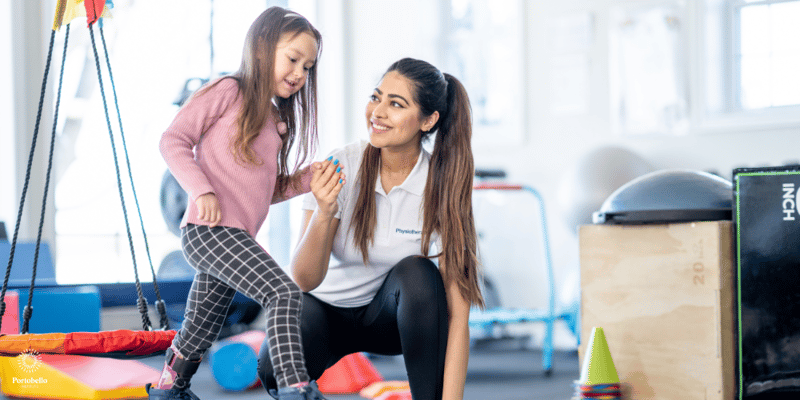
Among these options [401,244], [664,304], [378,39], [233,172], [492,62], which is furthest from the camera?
[378,39]

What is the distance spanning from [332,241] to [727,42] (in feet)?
10.3

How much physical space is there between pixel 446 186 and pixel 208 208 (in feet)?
2.00

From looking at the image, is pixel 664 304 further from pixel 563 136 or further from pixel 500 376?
pixel 563 136

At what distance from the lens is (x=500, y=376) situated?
3.27 m

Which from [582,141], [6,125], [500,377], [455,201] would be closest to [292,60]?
[455,201]

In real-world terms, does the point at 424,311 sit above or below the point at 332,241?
below

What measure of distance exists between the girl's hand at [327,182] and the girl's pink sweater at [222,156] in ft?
0.38

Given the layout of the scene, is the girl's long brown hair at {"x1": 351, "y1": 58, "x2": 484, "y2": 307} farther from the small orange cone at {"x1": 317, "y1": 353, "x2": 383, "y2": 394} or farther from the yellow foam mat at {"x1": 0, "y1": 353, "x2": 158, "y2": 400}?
the small orange cone at {"x1": 317, "y1": 353, "x2": 383, "y2": 394}

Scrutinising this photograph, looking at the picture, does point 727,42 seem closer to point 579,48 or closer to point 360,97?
point 579,48

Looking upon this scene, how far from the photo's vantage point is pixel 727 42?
13.5 ft

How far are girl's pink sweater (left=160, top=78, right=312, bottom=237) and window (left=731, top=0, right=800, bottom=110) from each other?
10.8 feet

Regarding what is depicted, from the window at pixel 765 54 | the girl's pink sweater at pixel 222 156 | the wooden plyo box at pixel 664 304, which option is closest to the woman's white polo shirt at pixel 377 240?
the girl's pink sweater at pixel 222 156

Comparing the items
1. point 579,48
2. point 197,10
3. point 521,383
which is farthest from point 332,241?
point 197,10

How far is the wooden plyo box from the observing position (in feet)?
6.56
